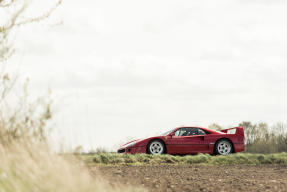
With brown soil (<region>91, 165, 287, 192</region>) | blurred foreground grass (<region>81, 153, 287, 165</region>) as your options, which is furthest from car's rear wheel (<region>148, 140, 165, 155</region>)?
brown soil (<region>91, 165, 287, 192</region>)

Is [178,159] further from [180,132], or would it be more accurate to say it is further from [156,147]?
[180,132]

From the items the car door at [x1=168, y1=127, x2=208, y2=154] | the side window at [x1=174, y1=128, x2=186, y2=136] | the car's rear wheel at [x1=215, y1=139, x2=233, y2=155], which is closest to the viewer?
the car door at [x1=168, y1=127, x2=208, y2=154]

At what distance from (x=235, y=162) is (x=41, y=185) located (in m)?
8.78

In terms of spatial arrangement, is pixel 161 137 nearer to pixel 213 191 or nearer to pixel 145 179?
pixel 145 179

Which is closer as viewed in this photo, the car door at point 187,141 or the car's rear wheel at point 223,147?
the car door at point 187,141

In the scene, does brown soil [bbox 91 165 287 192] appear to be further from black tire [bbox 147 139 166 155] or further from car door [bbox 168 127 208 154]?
car door [bbox 168 127 208 154]

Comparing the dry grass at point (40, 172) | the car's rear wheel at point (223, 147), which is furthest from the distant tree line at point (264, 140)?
the dry grass at point (40, 172)

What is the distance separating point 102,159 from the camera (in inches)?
451

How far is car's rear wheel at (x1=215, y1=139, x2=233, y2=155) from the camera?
14.7 m

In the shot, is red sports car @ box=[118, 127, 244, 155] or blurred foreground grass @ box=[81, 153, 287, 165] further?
red sports car @ box=[118, 127, 244, 155]

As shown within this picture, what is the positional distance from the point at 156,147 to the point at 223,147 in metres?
2.68

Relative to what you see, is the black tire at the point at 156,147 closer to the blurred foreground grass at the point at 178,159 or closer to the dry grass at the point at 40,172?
the blurred foreground grass at the point at 178,159

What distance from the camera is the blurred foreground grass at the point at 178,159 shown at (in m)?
11.4

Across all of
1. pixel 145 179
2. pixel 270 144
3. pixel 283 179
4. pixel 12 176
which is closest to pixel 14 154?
pixel 12 176
